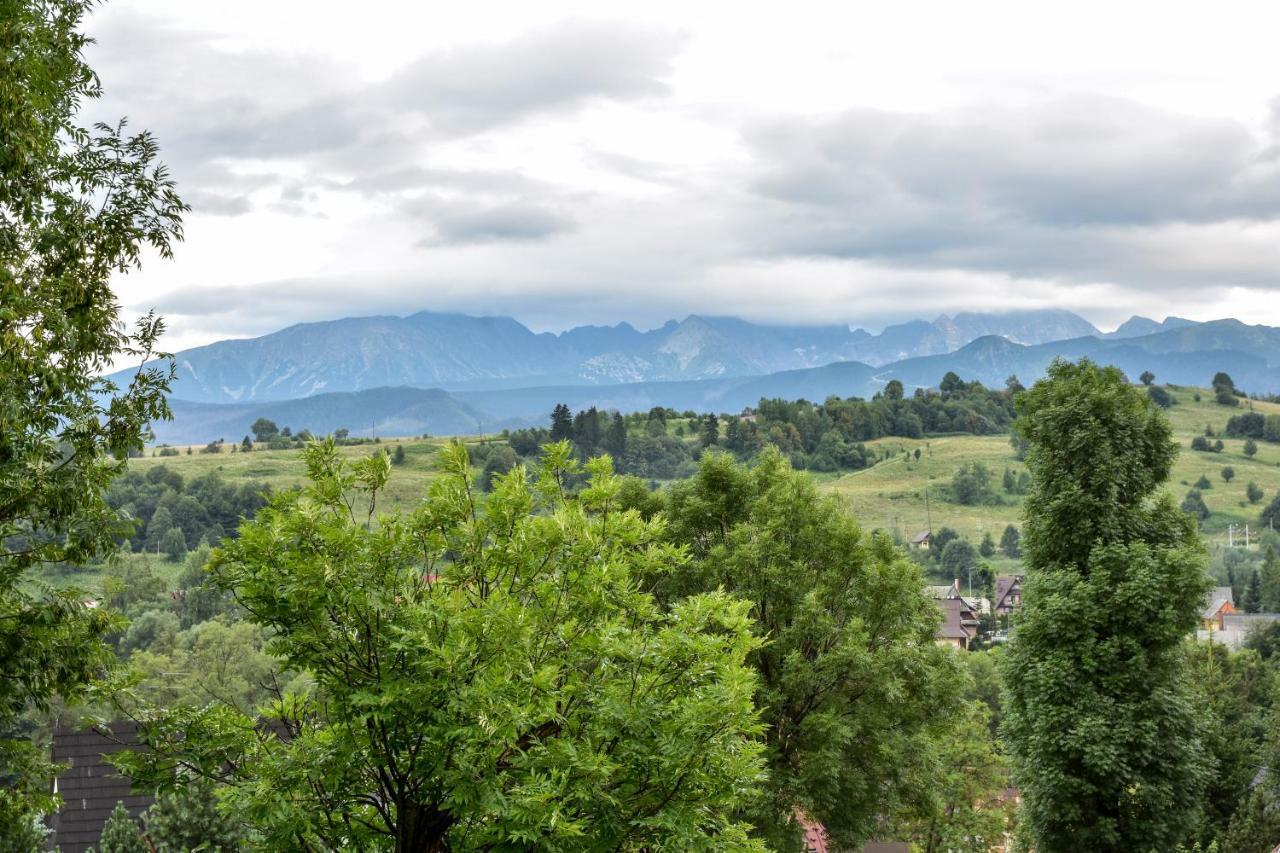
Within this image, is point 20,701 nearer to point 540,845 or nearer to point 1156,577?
point 540,845

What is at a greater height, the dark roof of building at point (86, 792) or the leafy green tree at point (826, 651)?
the leafy green tree at point (826, 651)

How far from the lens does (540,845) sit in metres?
7.66

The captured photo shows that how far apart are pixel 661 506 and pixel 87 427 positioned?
13.9 metres

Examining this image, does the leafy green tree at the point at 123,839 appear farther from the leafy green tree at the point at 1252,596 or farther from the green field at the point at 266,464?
the green field at the point at 266,464

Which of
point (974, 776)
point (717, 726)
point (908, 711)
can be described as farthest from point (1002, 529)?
point (717, 726)

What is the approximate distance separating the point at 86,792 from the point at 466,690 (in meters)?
20.7

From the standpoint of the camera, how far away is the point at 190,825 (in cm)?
1500

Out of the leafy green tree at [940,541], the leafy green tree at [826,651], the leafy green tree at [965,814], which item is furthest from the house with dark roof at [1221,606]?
the leafy green tree at [826,651]

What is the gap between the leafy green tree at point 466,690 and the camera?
7.48m

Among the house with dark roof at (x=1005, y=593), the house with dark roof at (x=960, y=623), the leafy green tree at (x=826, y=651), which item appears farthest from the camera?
the house with dark roof at (x=1005, y=593)

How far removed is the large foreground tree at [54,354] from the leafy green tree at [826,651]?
1173 centimetres

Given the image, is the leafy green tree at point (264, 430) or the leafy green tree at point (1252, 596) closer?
the leafy green tree at point (1252, 596)

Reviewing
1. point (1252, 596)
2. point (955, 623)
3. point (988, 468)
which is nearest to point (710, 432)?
point (988, 468)

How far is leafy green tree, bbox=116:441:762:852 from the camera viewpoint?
7.48 m
